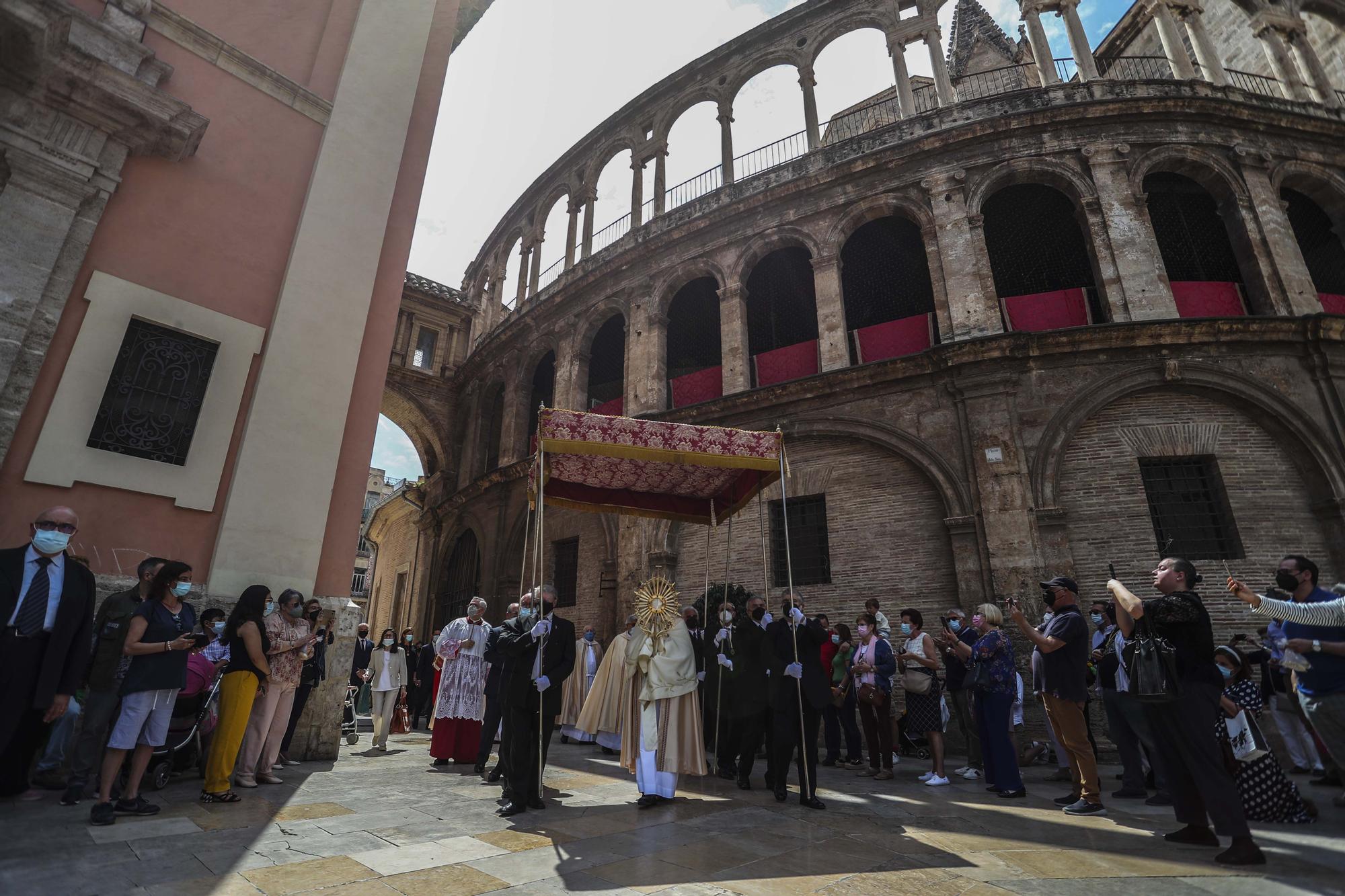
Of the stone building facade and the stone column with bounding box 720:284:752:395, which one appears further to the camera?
the stone column with bounding box 720:284:752:395

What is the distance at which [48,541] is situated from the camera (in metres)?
3.94

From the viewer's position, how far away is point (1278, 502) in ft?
32.0

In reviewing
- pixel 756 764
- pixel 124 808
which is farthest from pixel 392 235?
pixel 756 764

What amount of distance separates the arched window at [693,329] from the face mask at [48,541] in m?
11.8

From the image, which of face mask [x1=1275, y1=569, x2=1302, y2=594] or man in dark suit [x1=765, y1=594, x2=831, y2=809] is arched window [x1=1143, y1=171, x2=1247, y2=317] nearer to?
face mask [x1=1275, y1=569, x2=1302, y2=594]

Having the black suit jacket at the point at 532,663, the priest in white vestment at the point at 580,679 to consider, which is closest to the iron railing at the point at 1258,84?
the priest in white vestment at the point at 580,679

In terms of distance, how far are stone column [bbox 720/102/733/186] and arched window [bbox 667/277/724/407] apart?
8.14ft

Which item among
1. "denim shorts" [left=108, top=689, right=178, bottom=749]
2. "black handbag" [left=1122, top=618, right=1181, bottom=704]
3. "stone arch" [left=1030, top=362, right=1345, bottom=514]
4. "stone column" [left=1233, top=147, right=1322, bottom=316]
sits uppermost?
"stone column" [left=1233, top=147, right=1322, bottom=316]

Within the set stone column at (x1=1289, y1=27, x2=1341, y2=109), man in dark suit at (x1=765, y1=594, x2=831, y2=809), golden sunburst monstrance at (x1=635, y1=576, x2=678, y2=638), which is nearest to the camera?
man in dark suit at (x1=765, y1=594, x2=831, y2=809)

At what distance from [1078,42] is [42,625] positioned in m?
17.3

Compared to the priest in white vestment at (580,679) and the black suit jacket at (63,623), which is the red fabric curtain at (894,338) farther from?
the black suit jacket at (63,623)

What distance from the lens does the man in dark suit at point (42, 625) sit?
3783 millimetres

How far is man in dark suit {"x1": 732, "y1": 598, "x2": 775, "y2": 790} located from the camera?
5910 millimetres

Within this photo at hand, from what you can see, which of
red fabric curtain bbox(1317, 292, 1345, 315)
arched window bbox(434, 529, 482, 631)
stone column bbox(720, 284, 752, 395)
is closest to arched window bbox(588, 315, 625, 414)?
stone column bbox(720, 284, 752, 395)
